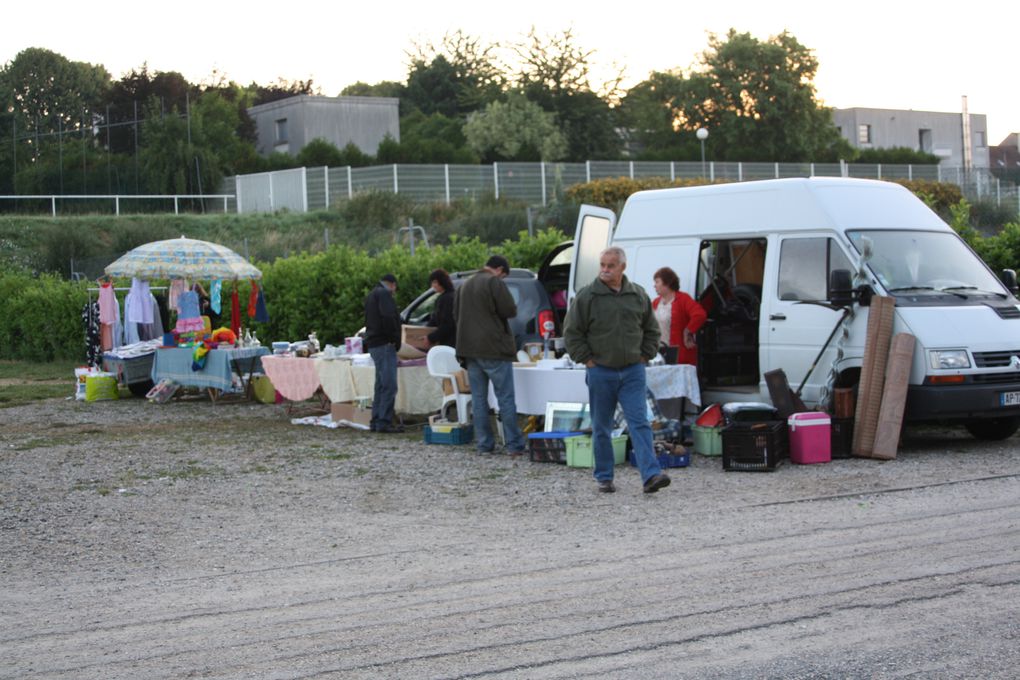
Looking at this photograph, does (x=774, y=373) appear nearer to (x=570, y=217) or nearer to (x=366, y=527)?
(x=366, y=527)

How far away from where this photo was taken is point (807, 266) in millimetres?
11672

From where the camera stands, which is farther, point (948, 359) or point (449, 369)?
point (449, 369)

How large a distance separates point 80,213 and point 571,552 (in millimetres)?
46679

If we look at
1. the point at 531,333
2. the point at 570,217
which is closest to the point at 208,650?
the point at 531,333

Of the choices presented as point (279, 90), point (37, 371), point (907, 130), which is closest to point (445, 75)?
point (279, 90)

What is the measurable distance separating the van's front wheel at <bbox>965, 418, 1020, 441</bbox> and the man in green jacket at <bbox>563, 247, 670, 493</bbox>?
408 centimetres

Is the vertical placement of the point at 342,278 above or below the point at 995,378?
above

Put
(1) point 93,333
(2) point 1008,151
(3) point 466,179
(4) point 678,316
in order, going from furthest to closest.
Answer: (2) point 1008,151
(3) point 466,179
(1) point 93,333
(4) point 678,316

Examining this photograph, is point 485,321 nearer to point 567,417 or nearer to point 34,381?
point 567,417

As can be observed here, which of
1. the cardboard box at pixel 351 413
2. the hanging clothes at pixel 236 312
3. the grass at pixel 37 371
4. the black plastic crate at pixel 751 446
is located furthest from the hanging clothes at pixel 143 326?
the black plastic crate at pixel 751 446

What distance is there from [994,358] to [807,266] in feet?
5.98

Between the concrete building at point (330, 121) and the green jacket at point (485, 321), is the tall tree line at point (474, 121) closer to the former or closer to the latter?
the concrete building at point (330, 121)

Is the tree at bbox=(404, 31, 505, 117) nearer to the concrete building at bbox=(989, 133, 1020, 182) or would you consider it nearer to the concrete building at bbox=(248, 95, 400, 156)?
the concrete building at bbox=(248, 95, 400, 156)

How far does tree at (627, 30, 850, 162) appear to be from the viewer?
2689 inches
